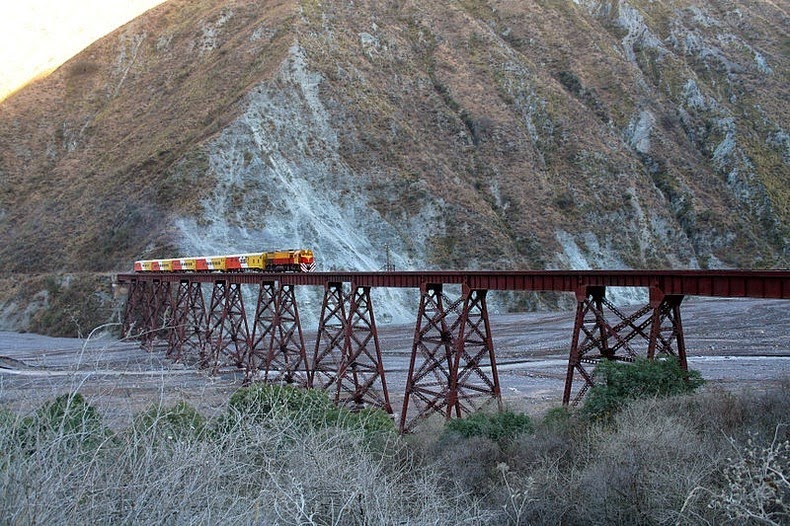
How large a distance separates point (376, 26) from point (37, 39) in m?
72.3

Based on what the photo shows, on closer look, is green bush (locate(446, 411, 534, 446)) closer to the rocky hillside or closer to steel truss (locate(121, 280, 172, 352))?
steel truss (locate(121, 280, 172, 352))

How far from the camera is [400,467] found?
1127cm

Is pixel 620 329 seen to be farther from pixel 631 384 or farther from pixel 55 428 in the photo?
pixel 55 428

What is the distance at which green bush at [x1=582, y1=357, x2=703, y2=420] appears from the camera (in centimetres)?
1398

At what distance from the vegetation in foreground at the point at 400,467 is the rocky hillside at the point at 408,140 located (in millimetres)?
40786

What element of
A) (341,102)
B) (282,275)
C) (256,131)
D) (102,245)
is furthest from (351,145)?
(282,275)

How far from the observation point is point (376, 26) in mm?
81875

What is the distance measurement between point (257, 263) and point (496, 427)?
915 inches

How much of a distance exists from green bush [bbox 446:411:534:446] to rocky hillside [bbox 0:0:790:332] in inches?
1497

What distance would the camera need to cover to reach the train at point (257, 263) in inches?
1375

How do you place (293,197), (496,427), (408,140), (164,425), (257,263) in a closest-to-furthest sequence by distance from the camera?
(164,425)
(496,427)
(257,263)
(293,197)
(408,140)

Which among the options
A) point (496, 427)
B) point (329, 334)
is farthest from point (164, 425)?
point (329, 334)

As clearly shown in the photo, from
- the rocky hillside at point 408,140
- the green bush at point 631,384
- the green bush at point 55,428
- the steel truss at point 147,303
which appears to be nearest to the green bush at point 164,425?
the green bush at point 55,428

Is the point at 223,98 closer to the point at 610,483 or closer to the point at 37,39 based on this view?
the point at 610,483
